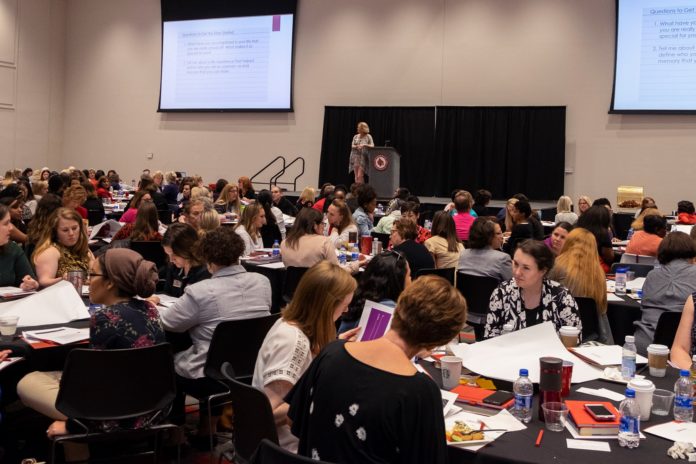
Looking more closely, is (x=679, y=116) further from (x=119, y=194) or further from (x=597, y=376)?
(x=597, y=376)

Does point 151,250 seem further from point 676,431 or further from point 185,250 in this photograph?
point 676,431

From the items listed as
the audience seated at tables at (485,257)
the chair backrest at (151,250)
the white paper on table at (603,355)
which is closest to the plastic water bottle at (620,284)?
the audience seated at tables at (485,257)

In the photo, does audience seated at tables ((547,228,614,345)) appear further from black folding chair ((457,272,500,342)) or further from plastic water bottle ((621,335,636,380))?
plastic water bottle ((621,335,636,380))

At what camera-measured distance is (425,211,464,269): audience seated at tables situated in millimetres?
7117

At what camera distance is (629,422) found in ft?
8.87

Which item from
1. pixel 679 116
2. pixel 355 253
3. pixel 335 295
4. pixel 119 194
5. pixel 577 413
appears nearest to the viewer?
pixel 577 413

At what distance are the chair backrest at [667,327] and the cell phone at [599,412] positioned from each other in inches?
67.5

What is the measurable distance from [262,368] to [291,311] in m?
0.26

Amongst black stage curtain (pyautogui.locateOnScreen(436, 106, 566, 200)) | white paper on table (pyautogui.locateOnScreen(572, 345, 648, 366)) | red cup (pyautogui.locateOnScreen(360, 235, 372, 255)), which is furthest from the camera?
black stage curtain (pyautogui.locateOnScreen(436, 106, 566, 200))

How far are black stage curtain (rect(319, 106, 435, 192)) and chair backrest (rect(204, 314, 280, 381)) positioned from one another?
510 inches

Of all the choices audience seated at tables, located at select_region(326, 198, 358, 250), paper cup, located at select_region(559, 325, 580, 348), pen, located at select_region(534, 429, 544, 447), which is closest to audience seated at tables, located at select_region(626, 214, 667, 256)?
audience seated at tables, located at select_region(326, 198, 358, 250)

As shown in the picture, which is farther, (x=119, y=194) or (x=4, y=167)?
(x=4, y=167)

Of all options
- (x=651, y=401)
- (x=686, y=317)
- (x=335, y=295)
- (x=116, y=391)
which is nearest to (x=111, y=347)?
(x=116, y=391)

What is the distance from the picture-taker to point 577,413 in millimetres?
2891
